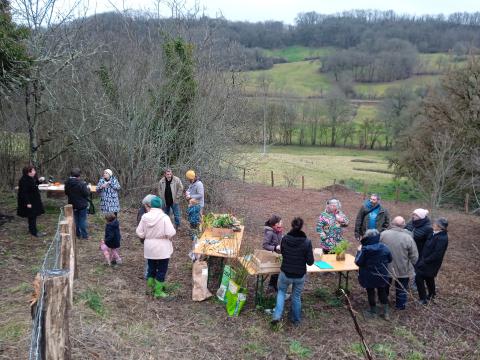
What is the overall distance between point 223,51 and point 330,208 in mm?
8987

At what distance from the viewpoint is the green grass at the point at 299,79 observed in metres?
67.4

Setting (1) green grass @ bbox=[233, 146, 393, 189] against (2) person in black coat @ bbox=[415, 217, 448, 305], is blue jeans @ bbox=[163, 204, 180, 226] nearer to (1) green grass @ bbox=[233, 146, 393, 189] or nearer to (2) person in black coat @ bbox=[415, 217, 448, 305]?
(2) person in black coat @ bbox=[415, 217, 448, 305]

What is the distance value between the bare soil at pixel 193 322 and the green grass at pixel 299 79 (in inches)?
2170

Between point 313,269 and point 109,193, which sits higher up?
point 109,193

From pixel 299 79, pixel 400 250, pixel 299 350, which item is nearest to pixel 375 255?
pixel 400 250

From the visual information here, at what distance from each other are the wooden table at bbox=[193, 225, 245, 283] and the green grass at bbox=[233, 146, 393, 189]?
9.06 meters

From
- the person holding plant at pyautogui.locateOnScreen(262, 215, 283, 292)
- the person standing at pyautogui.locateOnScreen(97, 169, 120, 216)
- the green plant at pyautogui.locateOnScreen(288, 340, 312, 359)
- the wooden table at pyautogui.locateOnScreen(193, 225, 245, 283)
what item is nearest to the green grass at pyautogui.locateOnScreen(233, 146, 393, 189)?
the person standing at pyautogui.locateOnScreen(97, 169, 120, 216)

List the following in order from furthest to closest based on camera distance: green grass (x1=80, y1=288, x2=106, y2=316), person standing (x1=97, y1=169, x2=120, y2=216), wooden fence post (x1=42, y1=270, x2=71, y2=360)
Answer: person standing (x1=97, y1=169, x2=120, y2=216) → green grass (x1=80, y1=288, x2=106, y2=316) → wooden fence post (x1=42, y1=270, x2=71, y2=360)

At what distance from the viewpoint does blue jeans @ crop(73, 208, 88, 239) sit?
29.1 feet

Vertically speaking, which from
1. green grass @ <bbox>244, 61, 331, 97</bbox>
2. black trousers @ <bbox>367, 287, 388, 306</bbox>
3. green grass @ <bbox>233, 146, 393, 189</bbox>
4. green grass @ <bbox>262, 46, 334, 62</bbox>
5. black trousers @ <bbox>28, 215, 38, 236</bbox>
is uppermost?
green grass @ <bbox>262, 46, 334, 62</bbox>

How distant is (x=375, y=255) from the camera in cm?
662

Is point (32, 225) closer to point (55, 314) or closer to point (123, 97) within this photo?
point (123, 97)

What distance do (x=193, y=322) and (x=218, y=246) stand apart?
1.43 m

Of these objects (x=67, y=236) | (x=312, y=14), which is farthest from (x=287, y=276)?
(x=312, y=14)
